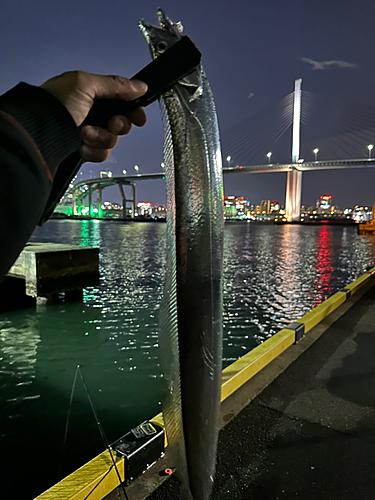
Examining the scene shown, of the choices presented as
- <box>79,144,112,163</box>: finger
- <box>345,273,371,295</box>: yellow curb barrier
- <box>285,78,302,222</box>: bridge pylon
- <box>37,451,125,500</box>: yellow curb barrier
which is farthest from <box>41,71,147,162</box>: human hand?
<box>285,78,302,222</box>: bridge pylon

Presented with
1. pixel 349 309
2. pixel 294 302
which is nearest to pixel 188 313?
pixel 349 309

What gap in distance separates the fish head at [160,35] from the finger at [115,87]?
19 centimetres

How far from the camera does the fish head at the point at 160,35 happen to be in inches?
45.0

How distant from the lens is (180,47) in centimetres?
105

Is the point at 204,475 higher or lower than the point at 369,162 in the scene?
lower

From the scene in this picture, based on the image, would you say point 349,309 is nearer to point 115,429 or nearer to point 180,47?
point 115,429

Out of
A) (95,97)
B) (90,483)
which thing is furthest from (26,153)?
(90,483)

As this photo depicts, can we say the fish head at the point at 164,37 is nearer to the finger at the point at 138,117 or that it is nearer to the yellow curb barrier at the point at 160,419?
the finger at the point at 138,117

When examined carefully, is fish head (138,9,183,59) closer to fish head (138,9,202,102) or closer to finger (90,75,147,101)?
fish head (138,9,202,102)

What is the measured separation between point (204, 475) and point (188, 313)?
69cm

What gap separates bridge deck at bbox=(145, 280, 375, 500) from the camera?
2.18 meters

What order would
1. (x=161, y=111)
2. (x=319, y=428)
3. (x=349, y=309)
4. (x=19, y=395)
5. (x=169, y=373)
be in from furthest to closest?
1. (x=349, y=309)
2. (x=19, y=395)
3. (x=319, y=428)
4. (x=169, y=373)
5. (x=161, y=111)

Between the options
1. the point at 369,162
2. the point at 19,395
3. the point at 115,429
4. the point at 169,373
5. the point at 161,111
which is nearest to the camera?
the point at 161,111

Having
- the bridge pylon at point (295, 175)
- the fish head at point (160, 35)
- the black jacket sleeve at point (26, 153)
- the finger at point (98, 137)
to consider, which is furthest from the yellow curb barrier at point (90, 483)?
the bridge pylon at point (295, 175)
